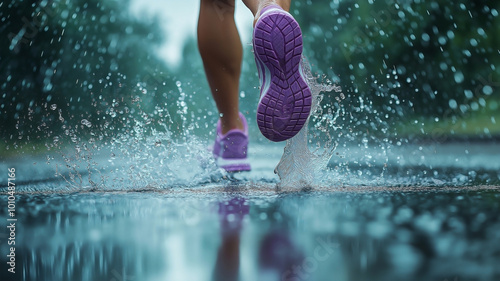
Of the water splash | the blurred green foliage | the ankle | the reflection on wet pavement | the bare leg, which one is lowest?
the reflection on wet pavement

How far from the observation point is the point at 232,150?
94.7 inches

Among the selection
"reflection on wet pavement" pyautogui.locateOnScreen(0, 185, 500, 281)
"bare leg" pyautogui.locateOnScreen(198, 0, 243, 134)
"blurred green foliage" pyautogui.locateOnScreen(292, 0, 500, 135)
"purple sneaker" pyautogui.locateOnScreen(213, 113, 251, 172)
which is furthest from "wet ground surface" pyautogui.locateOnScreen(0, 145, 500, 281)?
"blurred green foliage" pyautogui.locateOnScreen(292, 0, 500, 135)

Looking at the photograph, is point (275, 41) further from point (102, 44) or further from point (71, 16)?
point (102, 44)

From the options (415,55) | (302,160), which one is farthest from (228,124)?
(415,55)

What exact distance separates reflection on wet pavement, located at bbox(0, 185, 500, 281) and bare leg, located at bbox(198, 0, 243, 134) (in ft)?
1.77

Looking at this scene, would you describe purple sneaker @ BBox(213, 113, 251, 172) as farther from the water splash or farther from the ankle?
the water splash

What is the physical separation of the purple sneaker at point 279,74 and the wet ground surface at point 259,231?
0.23 metres

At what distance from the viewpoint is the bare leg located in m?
2.22

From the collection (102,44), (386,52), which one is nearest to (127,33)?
(102,44)

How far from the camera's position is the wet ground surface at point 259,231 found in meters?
1.00

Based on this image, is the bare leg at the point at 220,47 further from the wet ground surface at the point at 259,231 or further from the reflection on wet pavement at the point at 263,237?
the reflection on wet pavement at the point at 263,237

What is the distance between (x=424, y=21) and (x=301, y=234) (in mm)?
7208

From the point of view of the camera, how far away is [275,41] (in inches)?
65.9

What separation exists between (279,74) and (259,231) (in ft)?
1.85
